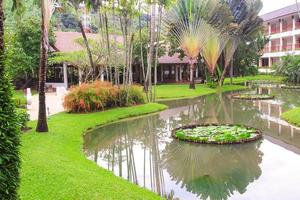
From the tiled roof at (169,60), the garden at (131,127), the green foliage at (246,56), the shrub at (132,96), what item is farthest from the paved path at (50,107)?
the green foliage at (246,56)

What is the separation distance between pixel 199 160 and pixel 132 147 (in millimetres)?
3447

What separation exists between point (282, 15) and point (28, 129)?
171 feet

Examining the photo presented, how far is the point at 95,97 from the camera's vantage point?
21.8 meters

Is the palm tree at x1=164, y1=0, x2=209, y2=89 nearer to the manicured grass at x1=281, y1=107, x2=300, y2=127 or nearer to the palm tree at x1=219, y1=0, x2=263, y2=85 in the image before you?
the palm tree at x1=219, y1=0, x2=263, y2=85

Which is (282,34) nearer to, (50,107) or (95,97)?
(95,97)

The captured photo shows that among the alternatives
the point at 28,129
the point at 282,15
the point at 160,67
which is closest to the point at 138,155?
the point at 28,129

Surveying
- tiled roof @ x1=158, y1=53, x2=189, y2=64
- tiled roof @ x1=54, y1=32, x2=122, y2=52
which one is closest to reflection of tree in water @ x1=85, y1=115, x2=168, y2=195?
tiled roof @ x1=54, y1=32, x2=122, y2=52

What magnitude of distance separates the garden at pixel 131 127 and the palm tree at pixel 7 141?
0.01 metres

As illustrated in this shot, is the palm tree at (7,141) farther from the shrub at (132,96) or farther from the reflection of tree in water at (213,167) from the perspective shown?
the shrub at (132,96)

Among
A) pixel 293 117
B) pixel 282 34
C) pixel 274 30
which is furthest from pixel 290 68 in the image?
pixel 293 117

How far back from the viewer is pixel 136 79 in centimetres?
4350

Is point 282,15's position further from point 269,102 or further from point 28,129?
point 28,129

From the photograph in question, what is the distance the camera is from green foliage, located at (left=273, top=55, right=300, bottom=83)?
4418cm

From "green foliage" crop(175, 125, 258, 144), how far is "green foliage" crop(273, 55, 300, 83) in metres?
29.5
